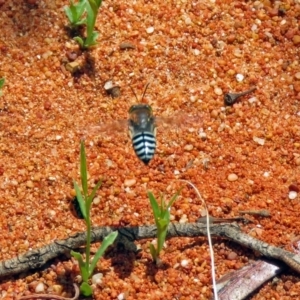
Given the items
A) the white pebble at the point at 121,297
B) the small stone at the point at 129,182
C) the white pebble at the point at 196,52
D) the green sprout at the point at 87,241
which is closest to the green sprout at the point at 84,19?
the white pebble at the point at 196,52

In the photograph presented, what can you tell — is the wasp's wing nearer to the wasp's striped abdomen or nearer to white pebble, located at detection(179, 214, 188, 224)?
the wasp's striped abdomen

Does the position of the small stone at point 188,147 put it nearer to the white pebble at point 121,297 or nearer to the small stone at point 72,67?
the small stone at point 72,67

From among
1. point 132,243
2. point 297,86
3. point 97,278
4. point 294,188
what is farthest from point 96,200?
point 297,86

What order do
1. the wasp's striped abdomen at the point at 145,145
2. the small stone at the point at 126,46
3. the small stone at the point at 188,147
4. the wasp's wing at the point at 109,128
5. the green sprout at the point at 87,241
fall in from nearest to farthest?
the green sprout at the point at 87,241 → the wasp's striped abdomen at the point at 145,145 → the wasp's wing at the point at 109,128 → the small stone at the point at 188,147 → the small stone at the point at 126,46

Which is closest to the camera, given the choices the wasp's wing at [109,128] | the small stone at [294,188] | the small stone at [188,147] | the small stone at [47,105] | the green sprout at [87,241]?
the green sprout at [87,241]

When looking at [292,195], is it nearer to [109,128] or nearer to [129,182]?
[129,182]

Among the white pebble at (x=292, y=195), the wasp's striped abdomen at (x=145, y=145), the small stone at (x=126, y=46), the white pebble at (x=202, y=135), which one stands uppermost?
the small stone at (x=126, y=46)
